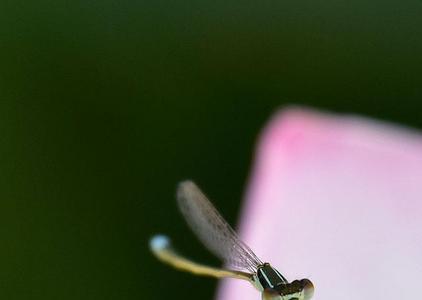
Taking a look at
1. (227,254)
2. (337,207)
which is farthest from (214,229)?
(337,207)

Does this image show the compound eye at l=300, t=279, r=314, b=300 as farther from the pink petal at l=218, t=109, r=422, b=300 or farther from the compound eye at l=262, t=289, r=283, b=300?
the pink petal at l=218, t=109, r=422, b=300

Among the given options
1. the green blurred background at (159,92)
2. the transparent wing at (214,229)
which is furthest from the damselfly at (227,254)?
the green blurred background at (159,92)

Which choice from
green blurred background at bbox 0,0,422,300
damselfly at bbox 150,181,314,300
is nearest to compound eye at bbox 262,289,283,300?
damselfly at bbox 150,181,314,300

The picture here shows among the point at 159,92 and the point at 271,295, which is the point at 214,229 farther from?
the point at 159,92

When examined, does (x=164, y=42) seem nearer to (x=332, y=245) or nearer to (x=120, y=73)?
(x=120, y=73)

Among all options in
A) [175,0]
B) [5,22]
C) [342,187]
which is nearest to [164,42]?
[175,0]

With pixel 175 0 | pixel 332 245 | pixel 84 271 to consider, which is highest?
pixel 175 0
